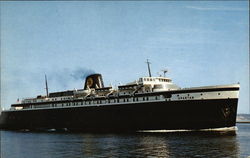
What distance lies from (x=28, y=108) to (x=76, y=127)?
19360 mm

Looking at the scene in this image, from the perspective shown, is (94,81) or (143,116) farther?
(94,81)

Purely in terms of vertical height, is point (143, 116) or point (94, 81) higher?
point (94, 81)

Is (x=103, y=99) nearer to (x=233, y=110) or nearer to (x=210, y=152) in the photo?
(x=233, y=110)

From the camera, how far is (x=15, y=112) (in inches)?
3428

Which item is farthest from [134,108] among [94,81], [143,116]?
[94,81]

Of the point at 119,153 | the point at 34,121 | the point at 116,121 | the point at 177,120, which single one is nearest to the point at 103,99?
the point at 116,121

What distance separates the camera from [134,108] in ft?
193

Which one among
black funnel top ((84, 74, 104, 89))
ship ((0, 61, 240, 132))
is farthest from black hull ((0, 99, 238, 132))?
black funnel top ((84, 74, 104, 89))

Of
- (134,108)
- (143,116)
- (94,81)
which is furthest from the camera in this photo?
(94,81)

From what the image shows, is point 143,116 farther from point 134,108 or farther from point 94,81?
point 94,81

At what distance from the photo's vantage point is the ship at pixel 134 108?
5175 cm

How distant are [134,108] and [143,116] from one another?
97.4 inches

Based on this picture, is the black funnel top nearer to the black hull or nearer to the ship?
the ship

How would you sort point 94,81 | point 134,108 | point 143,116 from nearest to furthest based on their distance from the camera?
point 143,116 < point 134,108 < point 94,81
